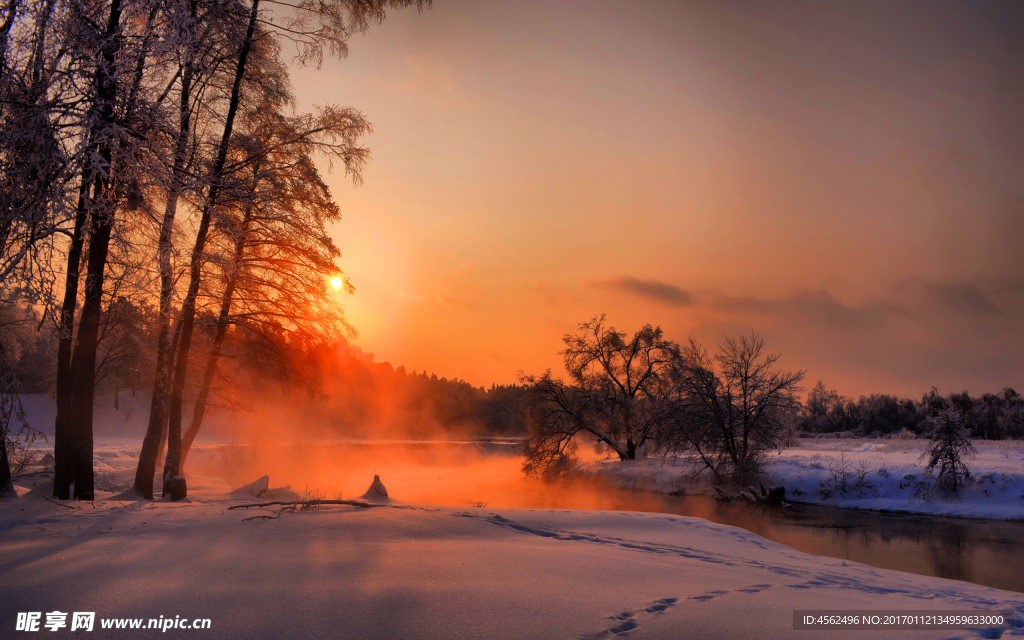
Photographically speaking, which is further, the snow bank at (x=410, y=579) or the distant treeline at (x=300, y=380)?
the distant treeline at (x=300, y=380)

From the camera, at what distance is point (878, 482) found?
2138cm

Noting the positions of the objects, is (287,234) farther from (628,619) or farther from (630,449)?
→ (630,449)

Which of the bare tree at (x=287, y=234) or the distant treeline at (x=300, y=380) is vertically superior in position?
the bare tree at (x=287, y=234)

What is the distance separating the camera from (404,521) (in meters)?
7.36

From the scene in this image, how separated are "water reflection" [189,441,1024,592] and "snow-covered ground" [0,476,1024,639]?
652cm

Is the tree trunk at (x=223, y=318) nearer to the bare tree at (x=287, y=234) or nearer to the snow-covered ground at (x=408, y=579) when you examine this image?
the bare tree at (x=287, y=234)

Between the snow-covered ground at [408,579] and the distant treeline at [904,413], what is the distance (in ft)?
144

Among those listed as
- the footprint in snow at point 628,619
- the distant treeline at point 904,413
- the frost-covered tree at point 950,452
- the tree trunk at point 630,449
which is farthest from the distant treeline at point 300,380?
the distant treeline at point 904,413

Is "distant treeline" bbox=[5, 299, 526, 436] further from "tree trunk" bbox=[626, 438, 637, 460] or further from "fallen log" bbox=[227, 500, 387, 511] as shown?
"tree trunk" bbox=[626, 438, 637, 460]

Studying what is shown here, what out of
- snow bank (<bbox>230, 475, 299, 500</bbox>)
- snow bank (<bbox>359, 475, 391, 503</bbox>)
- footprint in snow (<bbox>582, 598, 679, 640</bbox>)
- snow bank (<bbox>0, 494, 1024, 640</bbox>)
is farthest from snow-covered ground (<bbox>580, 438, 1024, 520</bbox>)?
footprint in snow (<bbox>582, 598, 679, 640</bbox>)

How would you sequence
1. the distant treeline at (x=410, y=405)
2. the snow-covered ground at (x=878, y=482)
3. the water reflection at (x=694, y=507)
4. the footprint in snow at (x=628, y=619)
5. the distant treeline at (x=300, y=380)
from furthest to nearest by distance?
the distant treeline at (x=410, y=405) < the snow-covered ground at (x=878, y=482) < the distant treeline at (x=300, y=380) < the water reflection at (x=694, y=507) < the footprint in snow at (x=628, y=619)

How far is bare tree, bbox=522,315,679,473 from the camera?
31188 mm

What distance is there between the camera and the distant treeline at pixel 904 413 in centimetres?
4684

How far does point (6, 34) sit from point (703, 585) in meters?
10.3
